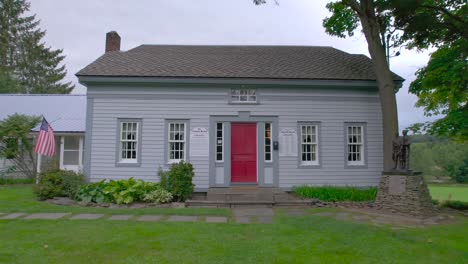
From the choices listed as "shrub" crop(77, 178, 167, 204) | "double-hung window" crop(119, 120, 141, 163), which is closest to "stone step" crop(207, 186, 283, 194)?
"shrub" crop(77, 178, 167, 204)

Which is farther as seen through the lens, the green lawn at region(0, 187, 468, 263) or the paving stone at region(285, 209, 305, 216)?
the paving stone at region(285, 209, 305, 216)

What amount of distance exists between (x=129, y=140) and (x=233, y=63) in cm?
534

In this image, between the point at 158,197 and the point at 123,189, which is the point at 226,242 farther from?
the point at 123,189

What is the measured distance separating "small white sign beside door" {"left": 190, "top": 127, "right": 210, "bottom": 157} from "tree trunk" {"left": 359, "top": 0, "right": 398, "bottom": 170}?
251 inches

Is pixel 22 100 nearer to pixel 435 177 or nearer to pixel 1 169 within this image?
pixel 1 169

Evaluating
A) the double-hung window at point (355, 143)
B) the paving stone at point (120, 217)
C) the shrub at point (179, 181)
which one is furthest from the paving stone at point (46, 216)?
the double-hung window at point (355, 143)

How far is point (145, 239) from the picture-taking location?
6.29m

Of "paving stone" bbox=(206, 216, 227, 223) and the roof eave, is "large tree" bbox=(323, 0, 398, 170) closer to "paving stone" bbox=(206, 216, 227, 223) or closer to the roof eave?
the roof eave

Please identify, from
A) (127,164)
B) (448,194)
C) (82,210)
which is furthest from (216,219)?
(448,194)

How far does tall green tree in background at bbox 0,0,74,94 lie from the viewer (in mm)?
36906

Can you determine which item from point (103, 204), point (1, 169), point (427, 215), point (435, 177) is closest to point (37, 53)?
point (1, 169)

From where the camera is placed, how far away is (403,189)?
9.67 metres

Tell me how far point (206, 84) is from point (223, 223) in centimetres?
628

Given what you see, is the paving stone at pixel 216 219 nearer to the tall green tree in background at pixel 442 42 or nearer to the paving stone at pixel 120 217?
the paving stone at pixel 120 217
